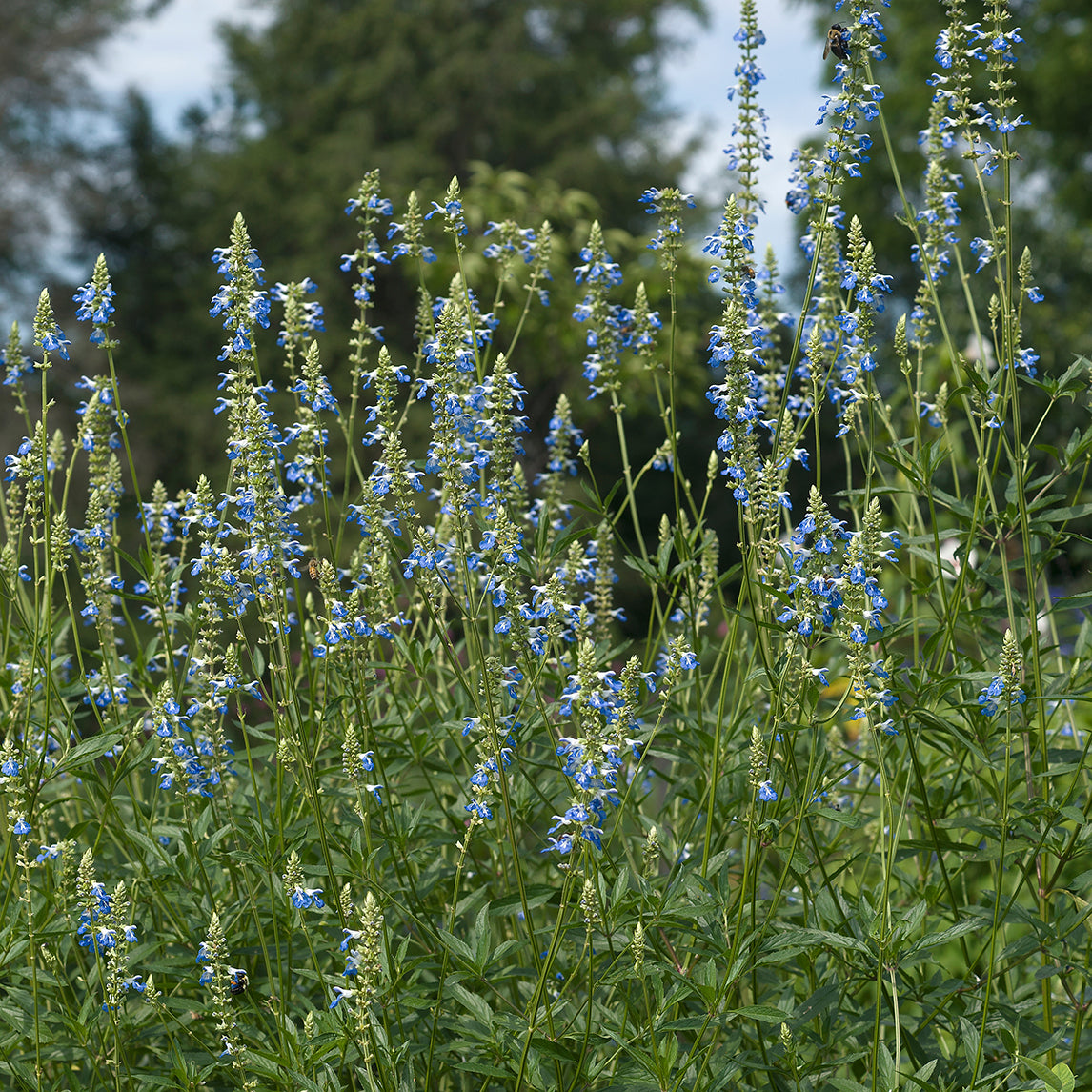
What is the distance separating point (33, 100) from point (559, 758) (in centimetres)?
2763

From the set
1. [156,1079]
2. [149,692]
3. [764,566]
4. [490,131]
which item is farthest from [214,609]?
[490,131]

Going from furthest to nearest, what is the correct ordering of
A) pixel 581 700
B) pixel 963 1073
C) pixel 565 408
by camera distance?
pixel 565 408 → pixel 963 1073 → pixel 581 700

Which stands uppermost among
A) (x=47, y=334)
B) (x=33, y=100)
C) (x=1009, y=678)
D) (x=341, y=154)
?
(x=33, y=100)

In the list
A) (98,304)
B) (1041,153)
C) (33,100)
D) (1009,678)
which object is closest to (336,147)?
(33,100)

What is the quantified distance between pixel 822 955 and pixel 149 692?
7.74 feet

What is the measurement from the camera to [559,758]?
316 centimetres

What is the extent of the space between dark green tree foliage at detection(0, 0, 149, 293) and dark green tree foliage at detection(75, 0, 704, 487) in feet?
3.66

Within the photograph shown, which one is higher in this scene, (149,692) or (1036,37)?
(1036,37)

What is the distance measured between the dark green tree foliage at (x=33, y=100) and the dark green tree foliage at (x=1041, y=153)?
646 inches

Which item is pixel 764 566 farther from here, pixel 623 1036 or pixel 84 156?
pixel 84 156

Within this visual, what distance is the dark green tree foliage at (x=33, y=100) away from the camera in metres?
25.2

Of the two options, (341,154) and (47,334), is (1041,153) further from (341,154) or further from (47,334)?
(47,334)

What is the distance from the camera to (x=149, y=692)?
12.5 ft

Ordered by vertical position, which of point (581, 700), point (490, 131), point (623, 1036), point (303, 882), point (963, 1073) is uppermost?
point (490, 131)
